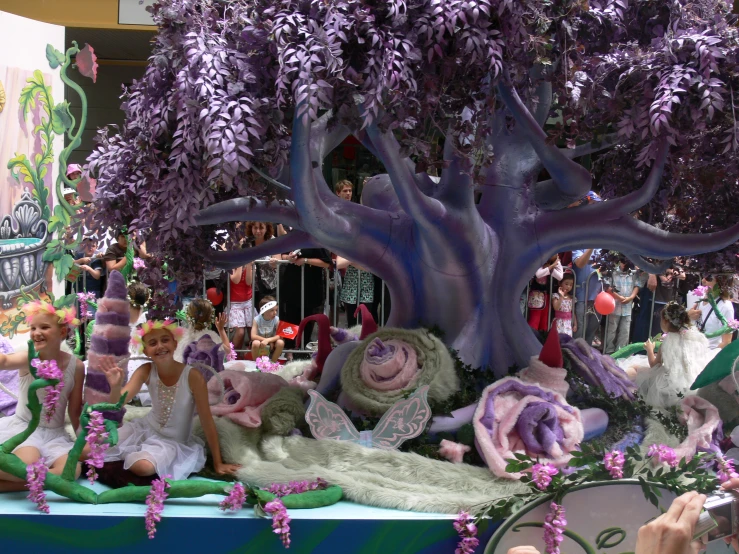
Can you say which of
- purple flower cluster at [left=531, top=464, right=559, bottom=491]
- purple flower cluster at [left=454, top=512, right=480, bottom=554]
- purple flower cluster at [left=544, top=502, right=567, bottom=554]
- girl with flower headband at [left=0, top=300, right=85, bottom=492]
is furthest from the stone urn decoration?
purple flower cluster at [left=544, top=502, right=567, bottom=554]

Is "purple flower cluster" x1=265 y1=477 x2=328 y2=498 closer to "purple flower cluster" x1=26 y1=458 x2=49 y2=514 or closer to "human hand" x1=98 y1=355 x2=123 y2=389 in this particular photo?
"human hand" x1=98 y1=355 x2=123 y2=389

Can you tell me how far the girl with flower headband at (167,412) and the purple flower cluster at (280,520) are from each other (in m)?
0.51

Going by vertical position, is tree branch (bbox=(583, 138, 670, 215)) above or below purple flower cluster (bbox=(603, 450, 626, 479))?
above

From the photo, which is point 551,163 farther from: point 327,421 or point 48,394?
point 48,394

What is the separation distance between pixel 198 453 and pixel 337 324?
3.71 meters

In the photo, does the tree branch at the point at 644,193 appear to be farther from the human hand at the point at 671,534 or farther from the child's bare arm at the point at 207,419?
the human hand at the point at 671,534

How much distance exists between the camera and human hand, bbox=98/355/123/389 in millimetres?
3781

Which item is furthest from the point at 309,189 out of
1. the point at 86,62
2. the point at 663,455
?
the point at 86,62

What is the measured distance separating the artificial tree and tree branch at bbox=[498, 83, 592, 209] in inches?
0.4

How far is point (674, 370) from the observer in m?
5.08

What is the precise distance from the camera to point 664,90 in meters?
3.67


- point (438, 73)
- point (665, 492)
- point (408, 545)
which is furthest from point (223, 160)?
point (665, 492)

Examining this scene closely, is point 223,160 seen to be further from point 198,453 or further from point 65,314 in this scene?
point 198,453

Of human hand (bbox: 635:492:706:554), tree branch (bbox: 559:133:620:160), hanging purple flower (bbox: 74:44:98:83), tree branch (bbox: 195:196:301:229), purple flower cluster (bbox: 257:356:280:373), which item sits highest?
hanging purple flower (bbox: 74:44:98:83)
